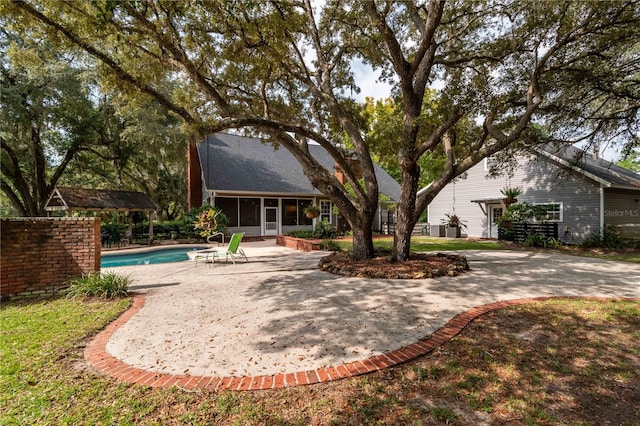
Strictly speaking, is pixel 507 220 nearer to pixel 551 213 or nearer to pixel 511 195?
pixel 511 195

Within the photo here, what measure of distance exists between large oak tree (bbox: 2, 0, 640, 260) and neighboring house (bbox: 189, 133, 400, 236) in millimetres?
7725

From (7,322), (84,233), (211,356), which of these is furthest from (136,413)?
(84,233)

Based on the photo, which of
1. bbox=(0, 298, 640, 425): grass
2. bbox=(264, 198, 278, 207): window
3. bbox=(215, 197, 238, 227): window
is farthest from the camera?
bbox=(264, 198, 278, 207): window

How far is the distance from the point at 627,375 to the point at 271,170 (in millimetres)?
19932

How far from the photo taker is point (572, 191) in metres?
13.8

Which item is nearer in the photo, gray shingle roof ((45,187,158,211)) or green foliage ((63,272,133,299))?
green foliage ((63,272,133,299))

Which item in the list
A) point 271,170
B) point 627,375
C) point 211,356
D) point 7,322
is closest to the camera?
point 627,375

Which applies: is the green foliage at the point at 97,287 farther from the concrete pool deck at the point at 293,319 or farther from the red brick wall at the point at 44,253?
the concrete pool deck at the point at 293,319

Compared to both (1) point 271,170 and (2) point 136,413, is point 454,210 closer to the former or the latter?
(1) point 271,170

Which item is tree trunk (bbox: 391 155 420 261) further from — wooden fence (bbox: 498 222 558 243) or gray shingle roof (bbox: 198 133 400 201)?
gray shingle roof (bbox: 198 133 400 201)

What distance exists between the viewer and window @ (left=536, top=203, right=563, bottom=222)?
46.4ft

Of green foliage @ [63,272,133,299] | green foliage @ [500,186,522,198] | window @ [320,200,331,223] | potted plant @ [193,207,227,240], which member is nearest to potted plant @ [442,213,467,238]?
green foliage @ [500,186,522,198]

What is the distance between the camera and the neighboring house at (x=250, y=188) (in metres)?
18.1

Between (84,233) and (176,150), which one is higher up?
(176,150)
